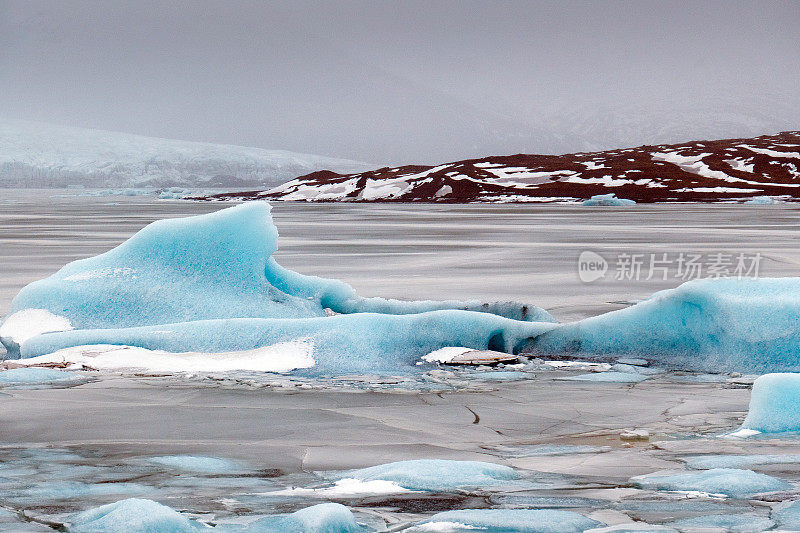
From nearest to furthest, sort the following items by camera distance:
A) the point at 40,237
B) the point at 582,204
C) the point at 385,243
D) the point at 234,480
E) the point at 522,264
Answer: the point at 234,480 → the point at 522,264 → the point at 385,243 → the point at 40,237 → the point at 582,204

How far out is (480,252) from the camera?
57.0 feet

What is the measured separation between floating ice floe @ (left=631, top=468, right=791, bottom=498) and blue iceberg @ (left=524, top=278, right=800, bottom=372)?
265cm

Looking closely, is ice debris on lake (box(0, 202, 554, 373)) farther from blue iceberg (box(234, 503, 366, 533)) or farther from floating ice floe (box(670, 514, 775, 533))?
floating ice floe (box(670, 514, 775, 533))

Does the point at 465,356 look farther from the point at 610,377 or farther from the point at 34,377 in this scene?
the point at 34,377

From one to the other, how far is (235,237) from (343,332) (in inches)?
67.3

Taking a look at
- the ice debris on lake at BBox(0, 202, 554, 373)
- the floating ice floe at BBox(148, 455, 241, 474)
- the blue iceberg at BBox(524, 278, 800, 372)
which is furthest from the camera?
the ice debris on lake at BBox(0, 202, 554, 373)

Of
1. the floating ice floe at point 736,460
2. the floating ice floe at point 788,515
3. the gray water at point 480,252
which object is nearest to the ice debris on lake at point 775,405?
the floating ice floe at point 736,460

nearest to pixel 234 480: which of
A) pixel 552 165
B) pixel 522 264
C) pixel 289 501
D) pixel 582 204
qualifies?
pixel 289 501

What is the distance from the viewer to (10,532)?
3.03 metres

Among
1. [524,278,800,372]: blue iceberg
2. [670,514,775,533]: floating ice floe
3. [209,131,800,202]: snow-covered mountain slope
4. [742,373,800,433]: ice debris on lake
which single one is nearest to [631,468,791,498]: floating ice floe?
[670,514,775,533]: floating ice floe

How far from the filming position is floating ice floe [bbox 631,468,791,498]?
11.6 feet

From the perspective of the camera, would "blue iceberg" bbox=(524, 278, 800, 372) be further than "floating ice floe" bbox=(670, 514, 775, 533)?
Yes

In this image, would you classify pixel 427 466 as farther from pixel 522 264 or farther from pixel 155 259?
pixel 522 264

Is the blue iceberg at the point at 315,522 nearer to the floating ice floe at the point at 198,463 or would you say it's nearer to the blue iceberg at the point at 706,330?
the floating ice floe at the point at 198,463
